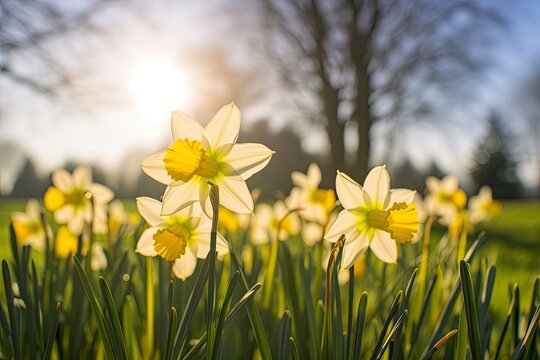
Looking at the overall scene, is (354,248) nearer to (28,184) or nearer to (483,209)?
(483,209)

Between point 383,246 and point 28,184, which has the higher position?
point 383,246

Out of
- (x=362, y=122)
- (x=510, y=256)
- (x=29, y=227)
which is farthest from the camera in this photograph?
(x=362, y=122)

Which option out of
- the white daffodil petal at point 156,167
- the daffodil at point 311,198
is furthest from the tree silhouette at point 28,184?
the white daffodil petal at point 156,167

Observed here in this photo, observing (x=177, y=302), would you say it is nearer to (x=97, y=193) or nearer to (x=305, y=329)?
(x=305, y=329)

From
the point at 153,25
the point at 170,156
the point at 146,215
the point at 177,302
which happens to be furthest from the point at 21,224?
the point at 153,25

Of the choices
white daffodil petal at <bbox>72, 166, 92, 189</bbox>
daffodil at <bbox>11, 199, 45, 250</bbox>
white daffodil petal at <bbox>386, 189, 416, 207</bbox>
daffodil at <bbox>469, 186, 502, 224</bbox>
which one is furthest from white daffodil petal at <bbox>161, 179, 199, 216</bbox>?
daffodil at <bbox>469, 186, 502, 224</bbox>

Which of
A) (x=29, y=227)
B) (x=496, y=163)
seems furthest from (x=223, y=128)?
(x=496, y=163)
